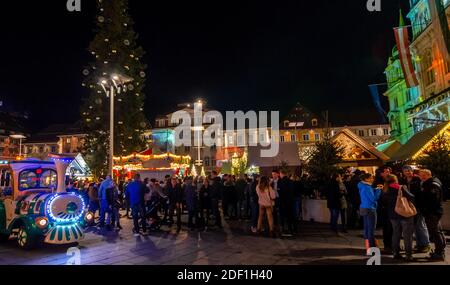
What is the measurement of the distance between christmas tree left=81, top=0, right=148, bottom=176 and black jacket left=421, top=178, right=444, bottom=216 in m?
22.5

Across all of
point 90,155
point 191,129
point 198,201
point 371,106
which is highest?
point 371,106

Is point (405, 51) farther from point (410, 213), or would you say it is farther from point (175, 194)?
point (175, 194)

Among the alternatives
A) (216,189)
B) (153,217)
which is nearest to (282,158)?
(216,189)

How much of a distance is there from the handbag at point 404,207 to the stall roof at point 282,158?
427 inches

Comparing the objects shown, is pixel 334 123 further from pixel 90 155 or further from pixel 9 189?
pixel 9 189

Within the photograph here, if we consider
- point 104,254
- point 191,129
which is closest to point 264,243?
point 104,254

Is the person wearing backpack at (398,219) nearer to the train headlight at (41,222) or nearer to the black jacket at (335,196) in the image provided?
the black jacket at (335,196)

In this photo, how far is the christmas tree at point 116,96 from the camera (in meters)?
25.5

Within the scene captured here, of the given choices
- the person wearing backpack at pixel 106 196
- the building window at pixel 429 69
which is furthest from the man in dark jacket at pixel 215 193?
the building window at pixel 429 69

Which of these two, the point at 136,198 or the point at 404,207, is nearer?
the point at 404,207

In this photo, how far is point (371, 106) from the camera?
67125 millimetres

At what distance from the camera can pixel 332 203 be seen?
1053 cm

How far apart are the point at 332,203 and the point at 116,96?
2106 cm
